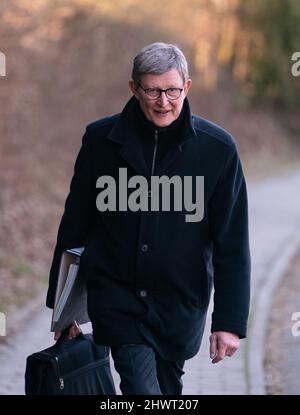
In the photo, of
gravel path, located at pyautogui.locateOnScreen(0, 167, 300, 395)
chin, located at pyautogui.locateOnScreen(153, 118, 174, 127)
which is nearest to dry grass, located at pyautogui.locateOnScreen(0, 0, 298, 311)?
gravel path, located at pyautogui.locateOnScreen(0, 167, 300, 395)

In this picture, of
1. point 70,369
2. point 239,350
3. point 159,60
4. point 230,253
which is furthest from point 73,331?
point 239,350

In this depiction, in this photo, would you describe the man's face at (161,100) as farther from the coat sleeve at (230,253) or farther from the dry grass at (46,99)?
the dry grass at (46,99)

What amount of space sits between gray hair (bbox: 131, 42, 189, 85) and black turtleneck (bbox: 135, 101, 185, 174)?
0.21 m

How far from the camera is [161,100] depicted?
12.6 ft

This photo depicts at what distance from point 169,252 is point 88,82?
13.5 meters

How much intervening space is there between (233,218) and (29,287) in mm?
5438

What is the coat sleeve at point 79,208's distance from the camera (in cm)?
411

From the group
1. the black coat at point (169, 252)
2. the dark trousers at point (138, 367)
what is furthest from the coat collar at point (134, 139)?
the dark trousers at point (138, 367)

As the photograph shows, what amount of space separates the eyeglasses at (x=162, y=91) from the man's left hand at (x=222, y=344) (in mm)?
1002

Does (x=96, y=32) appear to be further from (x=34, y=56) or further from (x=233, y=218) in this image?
(x=233, y=218)

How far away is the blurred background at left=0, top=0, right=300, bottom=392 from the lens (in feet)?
37.0

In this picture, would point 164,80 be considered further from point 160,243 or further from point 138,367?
point 138,367
